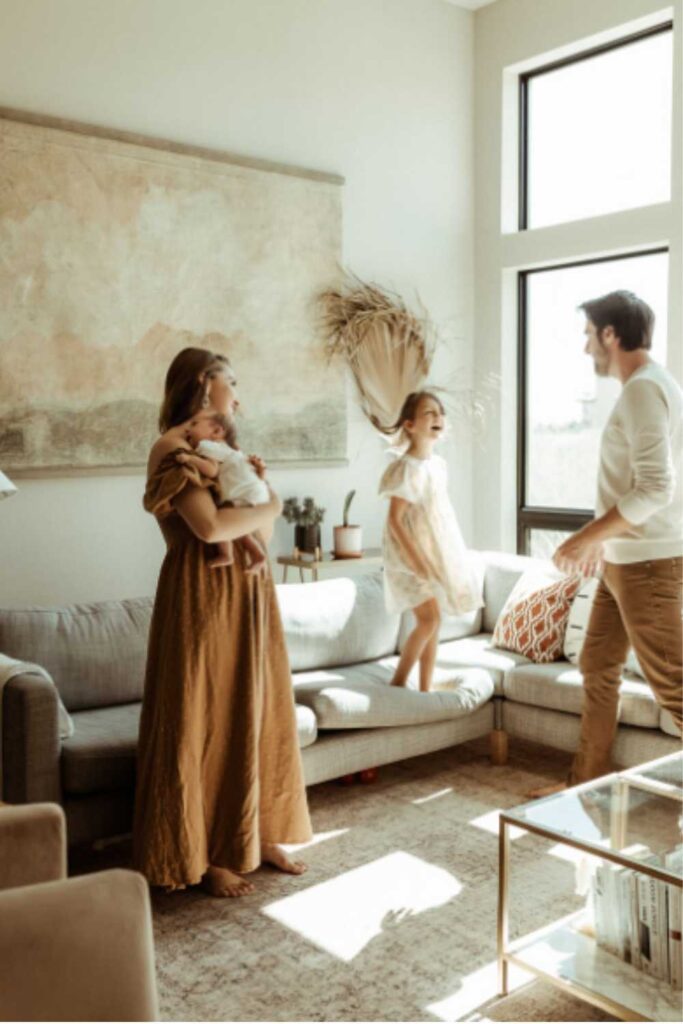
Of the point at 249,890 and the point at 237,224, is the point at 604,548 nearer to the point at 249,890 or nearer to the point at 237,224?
the point at 249,890

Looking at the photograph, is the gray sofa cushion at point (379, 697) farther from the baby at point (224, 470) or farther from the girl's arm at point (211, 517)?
the girl's arm at point (211, 517)

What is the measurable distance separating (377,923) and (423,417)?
6.26 ft

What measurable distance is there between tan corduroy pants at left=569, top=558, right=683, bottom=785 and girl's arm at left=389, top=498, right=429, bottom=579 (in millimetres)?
752

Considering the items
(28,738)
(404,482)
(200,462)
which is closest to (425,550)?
(404,482)

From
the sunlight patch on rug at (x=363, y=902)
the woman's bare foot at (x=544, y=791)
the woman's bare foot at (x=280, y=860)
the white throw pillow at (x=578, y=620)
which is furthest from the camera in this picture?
the white throw pillow at (x=578, y=620)

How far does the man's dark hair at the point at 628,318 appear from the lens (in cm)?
327

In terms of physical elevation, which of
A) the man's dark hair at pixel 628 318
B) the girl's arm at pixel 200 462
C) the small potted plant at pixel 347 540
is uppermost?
the man's dark hair at pixel 628 318

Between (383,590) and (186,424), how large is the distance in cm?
162

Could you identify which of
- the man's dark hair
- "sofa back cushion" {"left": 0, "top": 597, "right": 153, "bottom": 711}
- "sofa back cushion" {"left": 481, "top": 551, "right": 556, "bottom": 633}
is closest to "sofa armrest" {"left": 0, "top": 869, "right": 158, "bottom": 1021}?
"sofa back cushion" {"left": 0, "top": 597, "right": 153, "bottom": 711}

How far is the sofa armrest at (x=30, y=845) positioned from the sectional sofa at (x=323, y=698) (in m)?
0.98

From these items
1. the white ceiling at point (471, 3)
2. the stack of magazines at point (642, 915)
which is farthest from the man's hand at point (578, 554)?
the white ceiling at point (471, 3)

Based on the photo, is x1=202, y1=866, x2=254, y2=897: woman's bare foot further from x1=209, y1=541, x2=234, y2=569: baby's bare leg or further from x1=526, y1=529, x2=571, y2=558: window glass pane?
x1=526, y1=529, x2=571, y2=558: window glass pane

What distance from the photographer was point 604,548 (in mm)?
3295

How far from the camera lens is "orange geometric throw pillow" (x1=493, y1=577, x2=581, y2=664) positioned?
4105 millimetres
